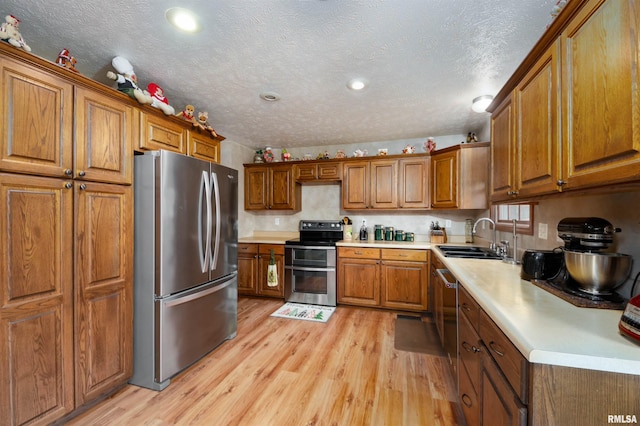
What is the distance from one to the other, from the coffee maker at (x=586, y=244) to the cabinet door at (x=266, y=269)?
9.91 feet

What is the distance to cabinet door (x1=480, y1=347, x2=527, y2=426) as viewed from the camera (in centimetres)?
79

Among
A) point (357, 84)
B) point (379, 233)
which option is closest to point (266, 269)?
point (379, 233)

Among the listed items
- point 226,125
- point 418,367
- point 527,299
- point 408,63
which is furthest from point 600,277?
point 226,125

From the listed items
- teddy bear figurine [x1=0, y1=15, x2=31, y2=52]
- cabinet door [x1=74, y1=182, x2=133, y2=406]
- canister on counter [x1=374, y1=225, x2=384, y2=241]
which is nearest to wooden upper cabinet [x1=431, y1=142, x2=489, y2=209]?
canister on counter [x1=374, y1=225, x2=384, y2=241]

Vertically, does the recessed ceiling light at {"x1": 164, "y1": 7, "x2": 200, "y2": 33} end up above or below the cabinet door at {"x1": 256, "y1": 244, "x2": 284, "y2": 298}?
above

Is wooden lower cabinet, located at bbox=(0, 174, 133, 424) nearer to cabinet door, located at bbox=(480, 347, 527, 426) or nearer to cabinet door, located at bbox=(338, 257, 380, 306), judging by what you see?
cabinet door, located at bbox=(480, 347, 527, 426)

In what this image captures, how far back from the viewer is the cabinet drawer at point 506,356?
0.78 m

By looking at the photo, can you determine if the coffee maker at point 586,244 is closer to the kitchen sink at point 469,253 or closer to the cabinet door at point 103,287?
the kitchen sink at point 469,253

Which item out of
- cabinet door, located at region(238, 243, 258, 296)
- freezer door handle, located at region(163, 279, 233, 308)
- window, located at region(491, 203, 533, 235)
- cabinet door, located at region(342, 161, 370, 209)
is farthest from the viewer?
cabinet door, located at region(238, 243, 258, 296)

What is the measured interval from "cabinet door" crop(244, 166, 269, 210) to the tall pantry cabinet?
7.70 feet

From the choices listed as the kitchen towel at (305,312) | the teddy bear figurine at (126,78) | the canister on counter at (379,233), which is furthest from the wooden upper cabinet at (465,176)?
the teddy bear figurine at (126,78)

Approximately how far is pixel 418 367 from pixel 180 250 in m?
2.19

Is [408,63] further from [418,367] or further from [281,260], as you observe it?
[281,260]

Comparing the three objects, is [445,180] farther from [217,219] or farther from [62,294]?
[62,294]
